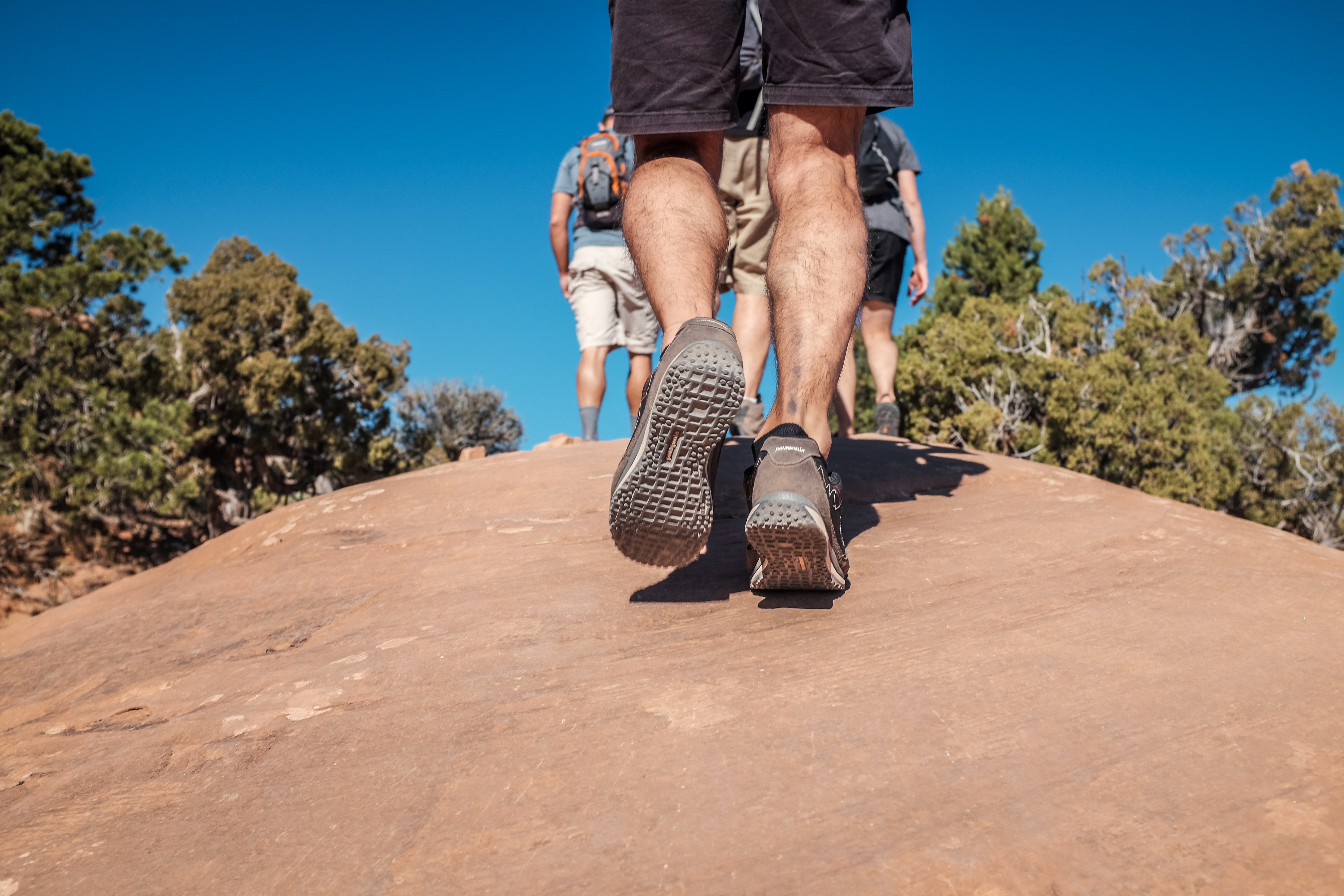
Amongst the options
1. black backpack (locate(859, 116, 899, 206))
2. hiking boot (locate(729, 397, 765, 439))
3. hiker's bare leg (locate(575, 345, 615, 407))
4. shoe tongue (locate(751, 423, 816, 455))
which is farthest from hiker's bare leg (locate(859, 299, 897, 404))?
shoe tongue (locate(751, 423, 816, 455))

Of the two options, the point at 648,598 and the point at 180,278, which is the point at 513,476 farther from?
the point at 180,278

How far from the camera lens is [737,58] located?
1.65 meters

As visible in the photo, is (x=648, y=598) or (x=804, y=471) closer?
(x=804, y=471)

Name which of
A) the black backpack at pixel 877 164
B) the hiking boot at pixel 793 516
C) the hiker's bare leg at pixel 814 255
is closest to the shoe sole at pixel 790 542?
the hiking boot at pixel 793 516

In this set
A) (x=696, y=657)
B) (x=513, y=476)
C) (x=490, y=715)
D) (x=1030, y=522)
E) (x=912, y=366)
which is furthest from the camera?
(x=912, y=366)

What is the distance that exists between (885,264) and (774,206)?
391 cm

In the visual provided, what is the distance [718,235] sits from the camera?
5.49 feet

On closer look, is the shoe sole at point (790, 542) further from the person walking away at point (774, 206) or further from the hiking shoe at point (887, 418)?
the hiking shoe at point (887, 418)

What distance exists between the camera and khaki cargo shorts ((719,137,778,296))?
3686 mm

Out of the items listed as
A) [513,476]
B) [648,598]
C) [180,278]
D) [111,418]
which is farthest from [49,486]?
[648,598]

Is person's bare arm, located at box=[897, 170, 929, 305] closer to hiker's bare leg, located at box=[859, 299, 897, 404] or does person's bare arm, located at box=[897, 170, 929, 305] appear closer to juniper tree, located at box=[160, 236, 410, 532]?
hiker's bare leg, located at box=[859, 299, 897, 404]

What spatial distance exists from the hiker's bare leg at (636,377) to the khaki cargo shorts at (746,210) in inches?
76.4

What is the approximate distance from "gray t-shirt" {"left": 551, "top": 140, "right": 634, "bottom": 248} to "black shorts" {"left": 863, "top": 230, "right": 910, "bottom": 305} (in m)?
1.60

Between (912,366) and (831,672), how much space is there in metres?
14.2
